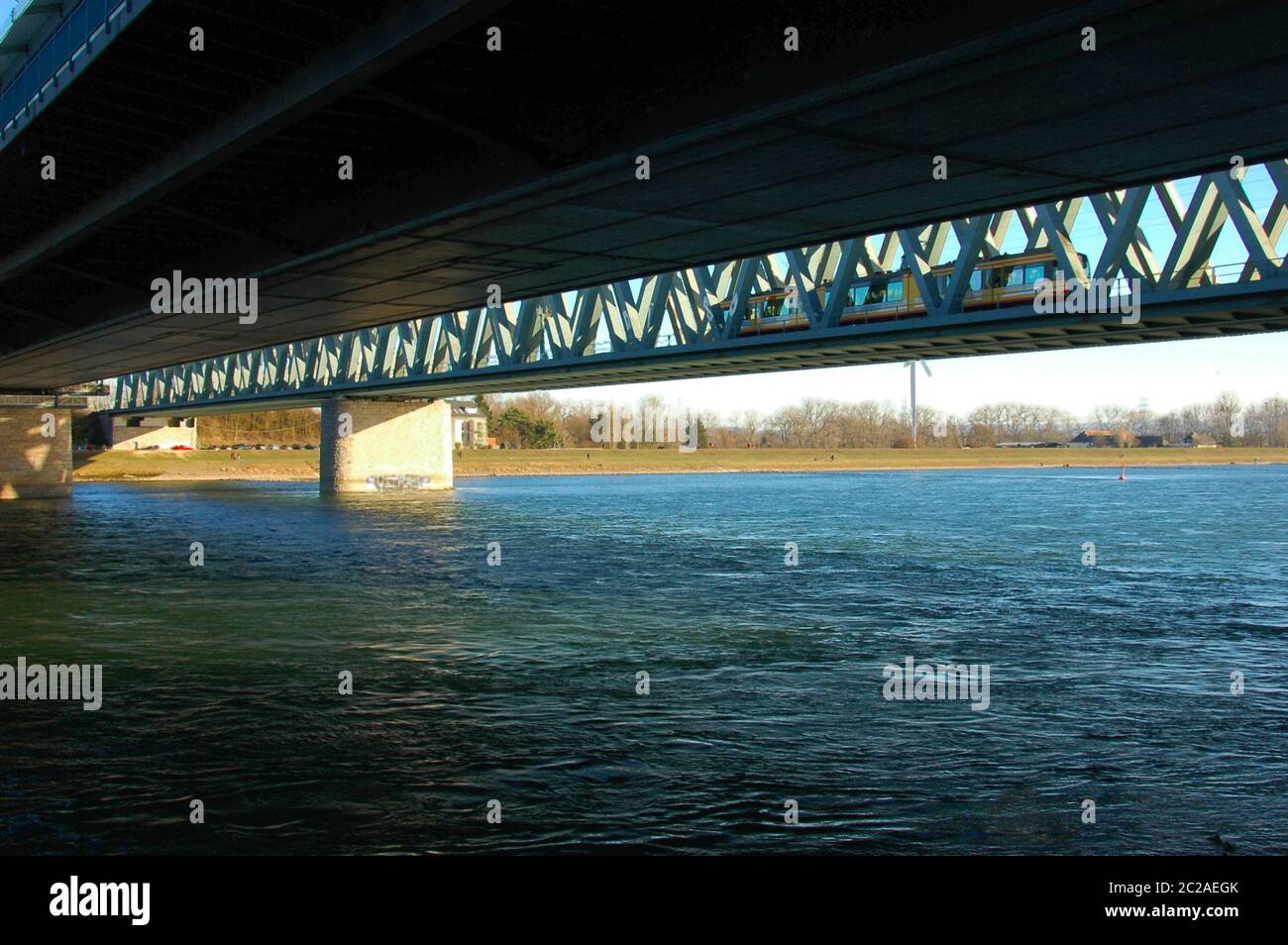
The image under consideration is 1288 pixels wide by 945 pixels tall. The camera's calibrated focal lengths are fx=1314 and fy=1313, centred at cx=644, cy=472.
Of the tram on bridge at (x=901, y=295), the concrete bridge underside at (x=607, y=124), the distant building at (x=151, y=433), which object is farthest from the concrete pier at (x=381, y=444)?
the distant building at (x=151, y=433)

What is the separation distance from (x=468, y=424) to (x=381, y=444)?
114m

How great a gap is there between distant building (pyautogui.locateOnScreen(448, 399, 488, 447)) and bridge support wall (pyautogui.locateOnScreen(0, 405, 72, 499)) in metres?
74.7

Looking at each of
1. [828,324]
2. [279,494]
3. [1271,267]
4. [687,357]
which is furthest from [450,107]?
[279,494]

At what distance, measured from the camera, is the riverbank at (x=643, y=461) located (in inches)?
4560

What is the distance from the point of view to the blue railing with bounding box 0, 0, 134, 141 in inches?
664

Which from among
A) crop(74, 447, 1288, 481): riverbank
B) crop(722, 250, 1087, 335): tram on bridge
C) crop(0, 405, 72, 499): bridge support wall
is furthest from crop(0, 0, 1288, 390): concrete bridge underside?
crop(74, 447, 1288, 481): riverbank

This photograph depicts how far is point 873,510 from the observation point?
2435 inches

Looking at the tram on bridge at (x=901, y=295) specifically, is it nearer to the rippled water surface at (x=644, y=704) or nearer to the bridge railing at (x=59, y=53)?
the rippled water surface at (x=644, y=704)

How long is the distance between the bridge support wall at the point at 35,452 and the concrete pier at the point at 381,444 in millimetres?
14671

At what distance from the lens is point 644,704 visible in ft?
50.6

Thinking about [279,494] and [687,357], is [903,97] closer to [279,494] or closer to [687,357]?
[687,357]

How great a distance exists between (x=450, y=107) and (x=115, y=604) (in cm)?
1301

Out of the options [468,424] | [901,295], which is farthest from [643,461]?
[901,295]

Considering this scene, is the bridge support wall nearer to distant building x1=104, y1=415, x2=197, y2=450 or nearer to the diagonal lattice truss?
the diagonal lattice truss
